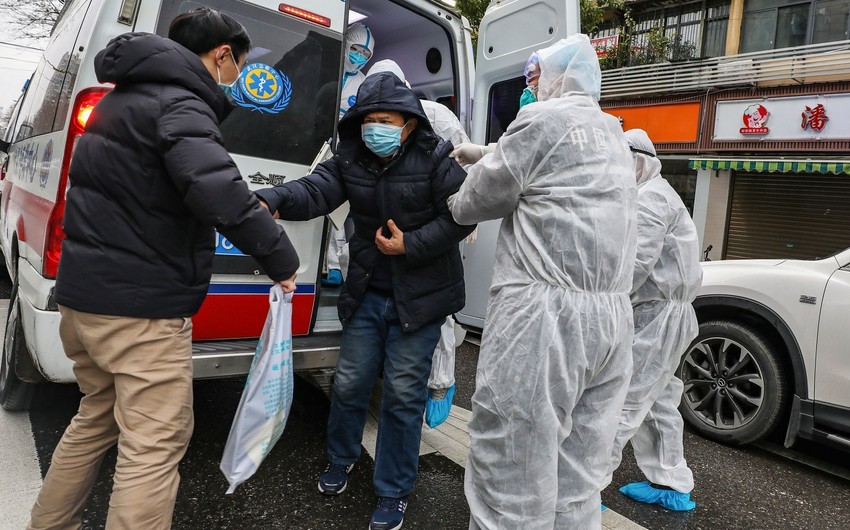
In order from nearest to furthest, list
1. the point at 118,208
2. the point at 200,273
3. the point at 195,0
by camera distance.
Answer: the point at 118,208
the point at 200,273
the point at 195,0

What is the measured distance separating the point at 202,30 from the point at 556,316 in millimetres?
1411

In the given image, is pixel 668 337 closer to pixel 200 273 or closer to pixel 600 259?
pixel 600 259

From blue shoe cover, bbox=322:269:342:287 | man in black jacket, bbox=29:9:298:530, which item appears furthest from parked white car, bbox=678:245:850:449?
man in black jacket, bbox=29:9:298:530

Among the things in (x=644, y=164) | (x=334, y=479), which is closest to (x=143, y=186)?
(x=334, y=479)

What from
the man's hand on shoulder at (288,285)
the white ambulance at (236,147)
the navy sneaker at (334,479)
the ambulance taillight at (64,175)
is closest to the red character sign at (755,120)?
the white ambulance at (236,147)

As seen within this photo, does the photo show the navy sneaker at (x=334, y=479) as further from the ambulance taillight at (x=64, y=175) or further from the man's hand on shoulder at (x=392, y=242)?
the ambulance taillight at (x=64, y=175)

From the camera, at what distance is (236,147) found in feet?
8.96

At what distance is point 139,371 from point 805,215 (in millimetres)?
12916

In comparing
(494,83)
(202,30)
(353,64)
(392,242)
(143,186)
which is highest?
(353,64)

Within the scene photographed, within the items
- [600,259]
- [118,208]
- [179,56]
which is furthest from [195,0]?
[600,259]

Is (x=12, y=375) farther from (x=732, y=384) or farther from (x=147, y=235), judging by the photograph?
(x=732, y=384)

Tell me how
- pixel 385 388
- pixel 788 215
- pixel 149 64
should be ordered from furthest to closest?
pixel 788 215
pixel 385 388
pixel 149 64

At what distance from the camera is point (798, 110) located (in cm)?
1142

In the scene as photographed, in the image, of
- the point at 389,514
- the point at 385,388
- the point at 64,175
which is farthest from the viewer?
the point at 385,388
